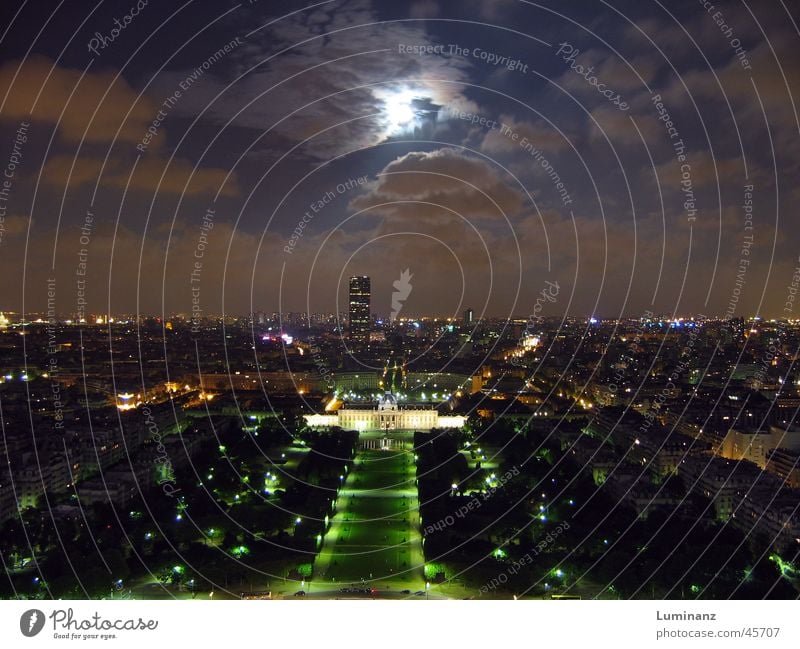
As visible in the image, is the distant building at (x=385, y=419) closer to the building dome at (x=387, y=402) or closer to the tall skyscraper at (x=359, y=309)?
the building dome at (x=387, y=402)

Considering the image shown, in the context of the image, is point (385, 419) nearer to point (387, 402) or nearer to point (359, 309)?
point (387, 402)

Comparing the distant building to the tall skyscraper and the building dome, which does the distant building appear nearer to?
the building dome

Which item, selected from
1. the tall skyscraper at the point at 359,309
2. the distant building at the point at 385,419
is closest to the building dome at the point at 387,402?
the distant building at the point at 385,419
